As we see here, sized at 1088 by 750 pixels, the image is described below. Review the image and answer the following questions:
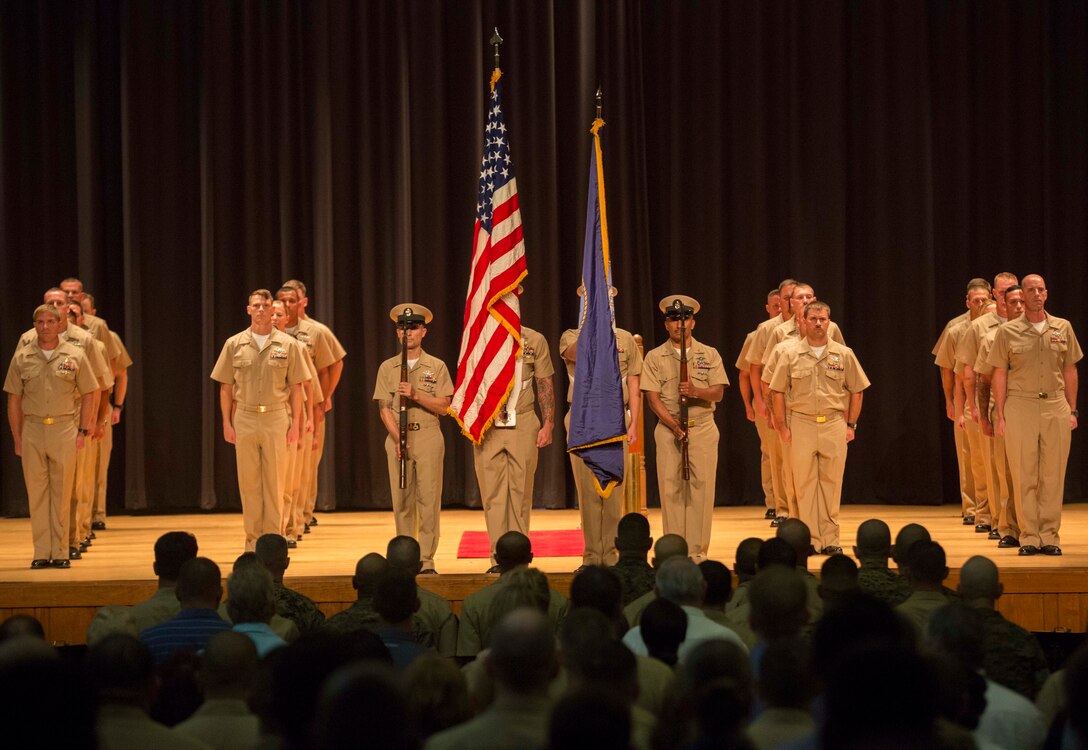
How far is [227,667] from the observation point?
3.67 m

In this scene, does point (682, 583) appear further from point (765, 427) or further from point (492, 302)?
point (765, 427)

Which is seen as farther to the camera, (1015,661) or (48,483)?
(48,483)

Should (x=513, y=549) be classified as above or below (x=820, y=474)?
below

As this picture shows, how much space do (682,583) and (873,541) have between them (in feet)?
5.08

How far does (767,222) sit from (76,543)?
6745mm

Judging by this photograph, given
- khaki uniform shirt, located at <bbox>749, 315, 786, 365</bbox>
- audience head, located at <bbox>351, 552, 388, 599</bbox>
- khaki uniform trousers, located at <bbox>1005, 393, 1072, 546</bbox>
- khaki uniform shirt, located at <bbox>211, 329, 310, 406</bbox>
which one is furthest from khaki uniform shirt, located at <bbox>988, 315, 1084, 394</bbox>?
audience head, located at <bbox>351, 552, 388, 599</bbox>

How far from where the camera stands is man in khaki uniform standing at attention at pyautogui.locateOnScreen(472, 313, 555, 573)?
28.6 ft

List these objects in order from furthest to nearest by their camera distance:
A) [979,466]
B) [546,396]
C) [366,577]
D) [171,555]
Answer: [979,466]
[546,396]
[171,555]
[366,577]

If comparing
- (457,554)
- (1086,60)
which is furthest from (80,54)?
(1086,60)

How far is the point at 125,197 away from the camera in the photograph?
40.3 feet

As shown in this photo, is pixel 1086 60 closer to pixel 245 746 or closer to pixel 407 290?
pixel 407 290

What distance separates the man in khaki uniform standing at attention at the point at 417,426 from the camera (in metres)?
8.69

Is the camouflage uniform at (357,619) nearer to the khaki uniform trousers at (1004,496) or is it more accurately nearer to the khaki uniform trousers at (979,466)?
the khaki uniform trousers at (1004,496)

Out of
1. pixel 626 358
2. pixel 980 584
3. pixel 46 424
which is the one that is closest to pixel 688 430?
pixel 626 358
